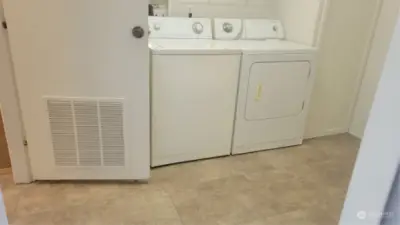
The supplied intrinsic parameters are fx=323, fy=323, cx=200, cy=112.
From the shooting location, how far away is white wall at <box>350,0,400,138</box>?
2.75 m

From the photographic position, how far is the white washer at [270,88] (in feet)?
7.93

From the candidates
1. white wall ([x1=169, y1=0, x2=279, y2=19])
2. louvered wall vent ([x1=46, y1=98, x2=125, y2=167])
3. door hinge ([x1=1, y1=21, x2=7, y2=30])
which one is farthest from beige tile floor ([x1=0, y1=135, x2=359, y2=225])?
white wall ([x1=169, y1=0, x2=279, y2=19])

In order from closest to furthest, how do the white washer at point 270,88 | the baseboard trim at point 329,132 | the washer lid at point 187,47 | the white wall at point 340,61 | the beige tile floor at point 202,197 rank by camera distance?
1. the beige tile floor at point 202,197
2. the washer lid at point 187,47
3. the white washer at point 270,88
4. the white wall at point 340,61
5. the baseboard trim at point 329,132

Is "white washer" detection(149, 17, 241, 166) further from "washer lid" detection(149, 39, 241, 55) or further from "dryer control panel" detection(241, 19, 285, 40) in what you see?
"dryer control panel" detection(241, 19, 285, 40)

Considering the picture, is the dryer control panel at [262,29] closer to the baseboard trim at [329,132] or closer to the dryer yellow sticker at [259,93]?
the dryer yellow sticker at [259,93]

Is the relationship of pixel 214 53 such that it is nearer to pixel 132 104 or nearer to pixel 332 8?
pixel 132 104

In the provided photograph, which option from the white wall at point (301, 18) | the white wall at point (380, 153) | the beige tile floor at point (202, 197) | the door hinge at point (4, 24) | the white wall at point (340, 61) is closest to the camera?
the white wall at point (380, 153)

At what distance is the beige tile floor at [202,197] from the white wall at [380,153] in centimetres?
135

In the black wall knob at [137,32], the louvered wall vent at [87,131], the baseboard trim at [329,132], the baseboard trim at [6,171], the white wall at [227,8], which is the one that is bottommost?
the baseboard trim at [329,132]

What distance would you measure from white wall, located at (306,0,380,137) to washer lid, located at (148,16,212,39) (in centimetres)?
97

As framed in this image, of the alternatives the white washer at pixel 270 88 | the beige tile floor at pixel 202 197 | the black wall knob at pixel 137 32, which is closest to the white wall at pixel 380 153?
the beige tile floor at pixel 202 197

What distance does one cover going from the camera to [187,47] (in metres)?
2.22

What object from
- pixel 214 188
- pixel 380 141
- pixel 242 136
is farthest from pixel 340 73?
pixel 380 141

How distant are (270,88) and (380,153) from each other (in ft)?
Result: 6.59
